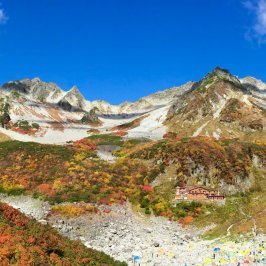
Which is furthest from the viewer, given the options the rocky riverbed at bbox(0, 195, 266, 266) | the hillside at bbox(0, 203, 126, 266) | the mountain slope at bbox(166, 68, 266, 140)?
the mountain slope at bbox(166, 68, 266, 140)

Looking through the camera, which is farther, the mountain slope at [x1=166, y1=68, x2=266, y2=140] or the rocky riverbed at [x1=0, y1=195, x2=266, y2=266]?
the mountain slope at [x1=166, y1=68, x2=266, y2=140]

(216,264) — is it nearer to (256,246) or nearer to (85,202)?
(256,246)

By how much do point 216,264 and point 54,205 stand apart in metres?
28.6

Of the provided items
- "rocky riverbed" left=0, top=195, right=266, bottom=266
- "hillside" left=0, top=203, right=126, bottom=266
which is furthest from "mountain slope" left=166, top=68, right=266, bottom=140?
"hillside" left=0, top=203, right=126, bottom=266

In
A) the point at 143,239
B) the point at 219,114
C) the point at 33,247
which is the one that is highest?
the point at 219,114

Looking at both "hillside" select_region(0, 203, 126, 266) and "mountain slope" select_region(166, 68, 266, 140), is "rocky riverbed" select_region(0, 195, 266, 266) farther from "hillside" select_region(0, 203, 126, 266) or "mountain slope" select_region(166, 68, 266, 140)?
A: "mountain slope" select_region(166, 68, 266, 140)

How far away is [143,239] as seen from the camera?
4316 cm

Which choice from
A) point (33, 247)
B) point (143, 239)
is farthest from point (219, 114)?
point (33, 247)

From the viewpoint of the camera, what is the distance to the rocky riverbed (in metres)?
32.3

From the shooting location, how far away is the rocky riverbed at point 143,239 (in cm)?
3228

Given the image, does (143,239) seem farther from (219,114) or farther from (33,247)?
(219,114)

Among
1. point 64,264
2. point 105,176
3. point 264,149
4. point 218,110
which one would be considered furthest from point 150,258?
point 218,110

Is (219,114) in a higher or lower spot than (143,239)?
higher

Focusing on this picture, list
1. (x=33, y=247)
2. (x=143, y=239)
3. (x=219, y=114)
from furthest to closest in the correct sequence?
1. (x=219, y=114)
2. (x=143, y=239)
3. (x=33, y=247)
